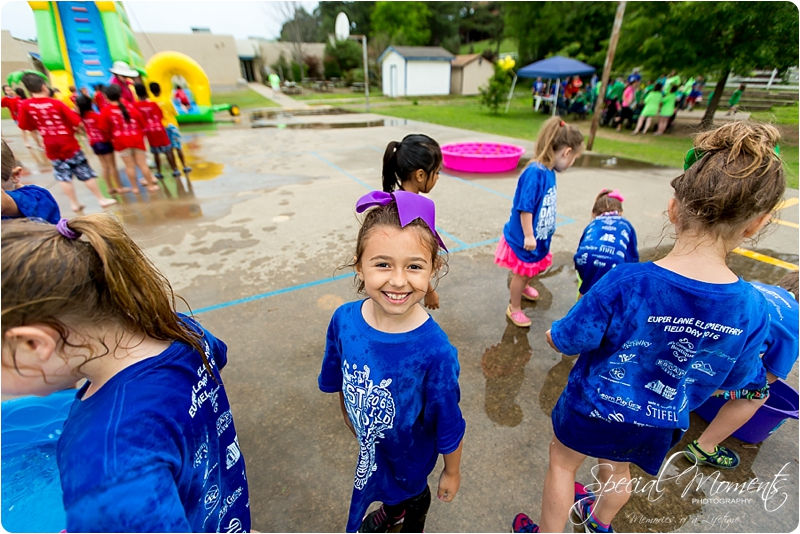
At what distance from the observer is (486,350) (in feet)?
10.0

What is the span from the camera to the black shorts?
257 inches

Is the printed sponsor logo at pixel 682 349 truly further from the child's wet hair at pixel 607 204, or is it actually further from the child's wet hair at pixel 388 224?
the child's wet hair at pixel 607 204

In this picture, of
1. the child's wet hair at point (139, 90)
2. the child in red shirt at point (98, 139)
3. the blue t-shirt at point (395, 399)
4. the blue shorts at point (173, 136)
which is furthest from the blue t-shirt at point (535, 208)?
the child's wet hair at point (139, 90)

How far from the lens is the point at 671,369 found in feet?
4.57

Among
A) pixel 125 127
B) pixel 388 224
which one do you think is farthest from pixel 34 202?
pixel 125 127

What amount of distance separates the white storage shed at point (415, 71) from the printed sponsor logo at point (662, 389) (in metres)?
33.2

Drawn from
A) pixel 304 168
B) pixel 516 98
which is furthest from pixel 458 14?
pixel 304 168

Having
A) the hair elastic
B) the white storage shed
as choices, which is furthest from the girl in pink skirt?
the white storage shed

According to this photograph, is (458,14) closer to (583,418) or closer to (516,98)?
(516,98)

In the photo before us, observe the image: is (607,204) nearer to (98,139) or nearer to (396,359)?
(396,359)

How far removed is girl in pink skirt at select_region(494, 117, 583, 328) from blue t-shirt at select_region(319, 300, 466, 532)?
180 cm

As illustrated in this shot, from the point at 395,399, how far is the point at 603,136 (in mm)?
14980

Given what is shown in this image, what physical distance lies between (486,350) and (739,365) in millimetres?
1745

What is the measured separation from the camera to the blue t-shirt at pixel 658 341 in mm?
1261
